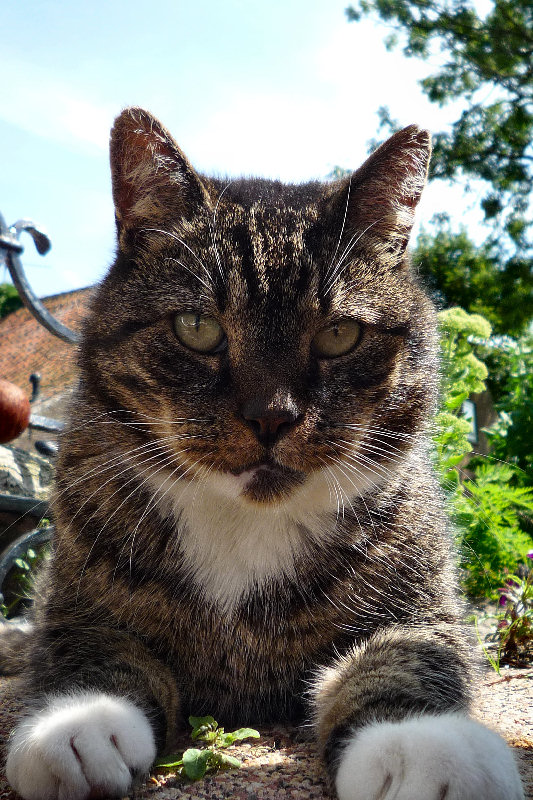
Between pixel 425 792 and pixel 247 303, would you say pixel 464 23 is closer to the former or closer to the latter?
pixel 247 303

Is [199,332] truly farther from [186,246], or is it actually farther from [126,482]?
[126,482]

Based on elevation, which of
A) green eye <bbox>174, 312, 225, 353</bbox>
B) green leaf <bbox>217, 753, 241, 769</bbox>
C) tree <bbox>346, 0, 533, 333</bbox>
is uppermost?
tree <bbox>346, 0, 533, 333</bbox>

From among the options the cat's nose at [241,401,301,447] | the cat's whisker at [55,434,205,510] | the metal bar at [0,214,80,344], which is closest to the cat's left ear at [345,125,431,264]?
the cat's nose at [241,401,301,447]

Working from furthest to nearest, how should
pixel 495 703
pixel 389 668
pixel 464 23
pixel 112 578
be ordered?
pixel 464 23 < pixel 495 703 < pixel 112 578 < pixel 389 668

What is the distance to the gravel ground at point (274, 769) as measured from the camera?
1231mm

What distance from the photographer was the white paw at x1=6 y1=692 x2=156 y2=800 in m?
1.15

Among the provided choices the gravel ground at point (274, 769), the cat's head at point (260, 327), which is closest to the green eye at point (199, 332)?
the cat's head at point (260, 327)

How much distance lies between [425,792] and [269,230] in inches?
49.3

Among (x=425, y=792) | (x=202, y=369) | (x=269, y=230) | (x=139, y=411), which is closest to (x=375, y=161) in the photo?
(x=269, y=230)

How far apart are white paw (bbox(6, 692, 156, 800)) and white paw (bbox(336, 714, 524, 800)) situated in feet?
1.24

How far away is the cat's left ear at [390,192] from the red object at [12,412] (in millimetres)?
3125

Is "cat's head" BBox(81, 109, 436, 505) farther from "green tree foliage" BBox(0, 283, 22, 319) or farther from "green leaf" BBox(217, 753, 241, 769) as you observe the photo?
"green tree foliage" BBox(0, 283, 22, 319)

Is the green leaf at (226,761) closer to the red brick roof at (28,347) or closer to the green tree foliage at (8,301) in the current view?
the red brick roof at (28,347)

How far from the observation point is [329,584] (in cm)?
166
